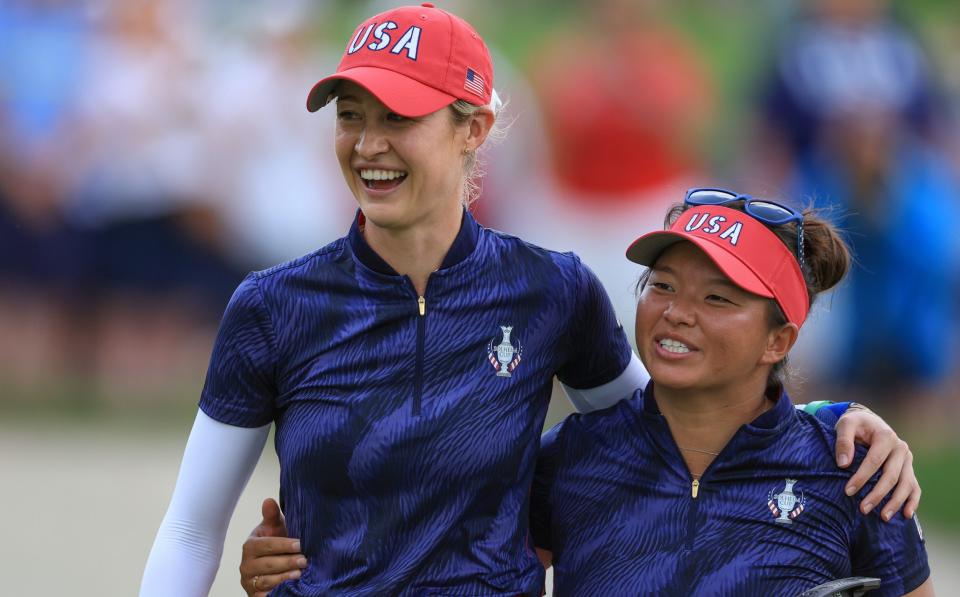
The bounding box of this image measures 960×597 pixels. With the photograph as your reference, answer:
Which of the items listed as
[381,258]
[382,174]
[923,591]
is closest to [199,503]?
[381,258]

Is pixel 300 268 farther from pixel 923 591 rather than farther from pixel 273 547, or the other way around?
pixel 923 591

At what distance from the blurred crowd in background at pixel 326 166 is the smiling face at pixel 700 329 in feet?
18.7

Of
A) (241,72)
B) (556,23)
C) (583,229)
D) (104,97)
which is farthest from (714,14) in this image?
(104,97)

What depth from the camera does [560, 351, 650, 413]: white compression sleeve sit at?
3211 millimetres

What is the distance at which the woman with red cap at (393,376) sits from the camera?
2756mm

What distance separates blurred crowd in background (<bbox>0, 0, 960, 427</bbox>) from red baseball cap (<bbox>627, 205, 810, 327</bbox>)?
566cm

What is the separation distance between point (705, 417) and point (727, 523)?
238 mm

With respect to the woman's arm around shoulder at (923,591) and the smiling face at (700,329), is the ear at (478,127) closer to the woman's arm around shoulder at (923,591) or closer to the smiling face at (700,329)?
the smiling face at (700,329)

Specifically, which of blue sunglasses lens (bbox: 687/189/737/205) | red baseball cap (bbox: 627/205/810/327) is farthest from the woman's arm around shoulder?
blue sunglasses lens (bbox: 687/189/737/205)

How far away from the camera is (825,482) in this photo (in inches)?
115

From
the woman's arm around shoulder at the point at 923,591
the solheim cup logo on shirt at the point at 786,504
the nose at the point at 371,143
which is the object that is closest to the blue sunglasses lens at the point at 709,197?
the solheim cup logo on shirt at the point at 786,504

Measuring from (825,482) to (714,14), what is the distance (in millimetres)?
8863

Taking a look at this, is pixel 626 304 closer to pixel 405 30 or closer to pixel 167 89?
pixel 167 89

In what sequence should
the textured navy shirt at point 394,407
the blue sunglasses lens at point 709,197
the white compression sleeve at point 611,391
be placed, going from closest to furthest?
the textured navy shirt at point 394,407
the blue sunglasses lens at point 709,197
the white compression sleeve at point 611,391
